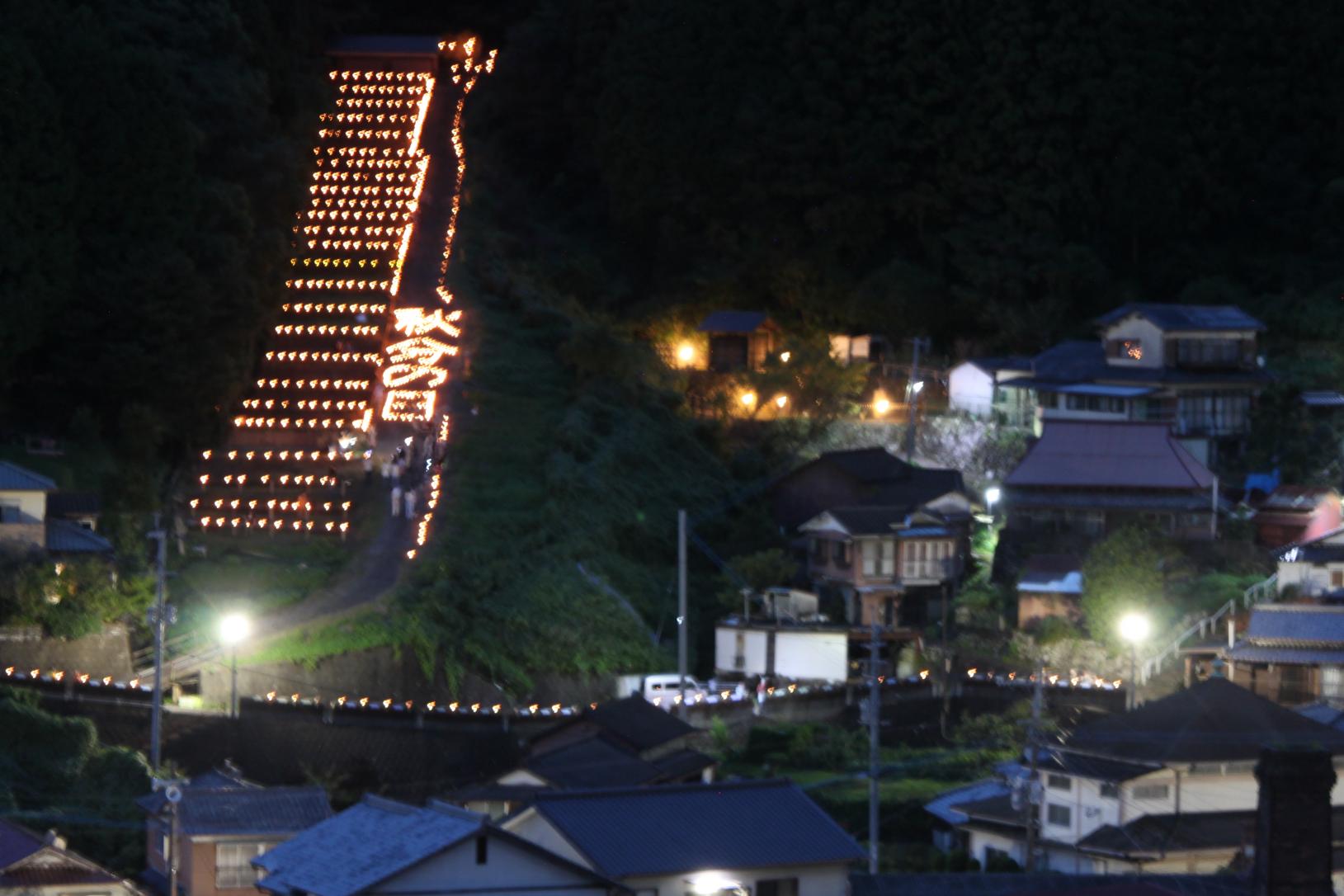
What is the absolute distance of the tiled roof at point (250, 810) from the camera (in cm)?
2797

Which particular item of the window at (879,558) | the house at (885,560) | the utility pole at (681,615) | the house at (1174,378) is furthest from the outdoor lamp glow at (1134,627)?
the house at (1174,378)

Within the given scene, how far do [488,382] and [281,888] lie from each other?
20.0 metres

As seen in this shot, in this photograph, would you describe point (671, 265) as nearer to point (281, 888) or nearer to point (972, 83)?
point (972, 83)

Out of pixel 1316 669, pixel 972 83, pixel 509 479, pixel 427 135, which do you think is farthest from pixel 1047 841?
pixel 427 135

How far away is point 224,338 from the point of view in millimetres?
40906

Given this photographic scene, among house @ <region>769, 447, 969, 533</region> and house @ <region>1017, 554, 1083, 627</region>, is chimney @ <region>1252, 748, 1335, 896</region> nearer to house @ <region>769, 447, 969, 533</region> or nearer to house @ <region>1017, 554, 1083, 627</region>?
house @ <region>1017, 554, 1083, 627</region>

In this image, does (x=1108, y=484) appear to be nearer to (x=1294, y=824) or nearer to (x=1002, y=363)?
(x=1002, y=363)

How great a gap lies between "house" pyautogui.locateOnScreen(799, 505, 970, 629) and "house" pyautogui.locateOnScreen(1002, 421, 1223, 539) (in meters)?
1.58

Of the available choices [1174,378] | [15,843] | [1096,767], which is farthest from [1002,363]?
[15,843]

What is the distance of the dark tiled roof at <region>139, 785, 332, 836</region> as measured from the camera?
1101 inches

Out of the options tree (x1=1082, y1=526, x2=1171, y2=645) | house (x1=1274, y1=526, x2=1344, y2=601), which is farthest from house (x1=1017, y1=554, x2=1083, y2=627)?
house (x1=1274, y1=526, x2=1344, y2=601)

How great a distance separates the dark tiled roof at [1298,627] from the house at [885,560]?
17.9 ft

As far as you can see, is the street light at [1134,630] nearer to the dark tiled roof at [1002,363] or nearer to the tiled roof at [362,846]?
the dark tiled roof at [1002,363]

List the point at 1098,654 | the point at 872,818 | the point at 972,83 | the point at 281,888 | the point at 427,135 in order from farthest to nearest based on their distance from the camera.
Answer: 1. the point at 427,135
2. the point at 972,83
3. the point at 1098,654
4. the point at 872,818
5. the point at 281,888
